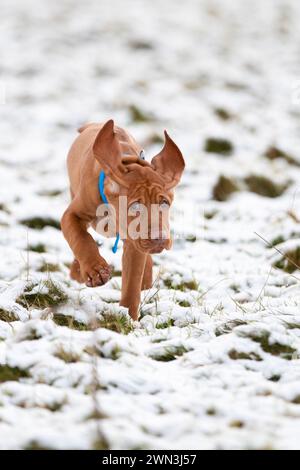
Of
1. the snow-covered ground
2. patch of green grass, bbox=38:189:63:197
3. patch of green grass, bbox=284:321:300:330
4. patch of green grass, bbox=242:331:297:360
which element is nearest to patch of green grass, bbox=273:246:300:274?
the snow-covered ground

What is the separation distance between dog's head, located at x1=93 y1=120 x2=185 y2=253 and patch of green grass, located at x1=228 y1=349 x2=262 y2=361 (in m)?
0.59

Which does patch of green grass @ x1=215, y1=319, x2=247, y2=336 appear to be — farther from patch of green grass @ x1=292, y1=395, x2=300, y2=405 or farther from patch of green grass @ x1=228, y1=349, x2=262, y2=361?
patch of green grass @ x1=292, y1=395, x2=300, y2=405

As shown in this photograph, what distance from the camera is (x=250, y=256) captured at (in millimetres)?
5492

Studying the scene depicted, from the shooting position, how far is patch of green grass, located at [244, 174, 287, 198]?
24.7 ft

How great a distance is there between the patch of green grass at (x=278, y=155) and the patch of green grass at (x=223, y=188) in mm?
1591

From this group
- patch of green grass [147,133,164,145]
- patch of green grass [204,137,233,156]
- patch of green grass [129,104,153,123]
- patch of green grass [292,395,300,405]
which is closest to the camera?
patch of green grass [292,395,300,405]

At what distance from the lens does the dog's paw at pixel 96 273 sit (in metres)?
3.50

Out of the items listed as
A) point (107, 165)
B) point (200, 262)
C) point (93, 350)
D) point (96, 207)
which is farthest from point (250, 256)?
point (93, 350)

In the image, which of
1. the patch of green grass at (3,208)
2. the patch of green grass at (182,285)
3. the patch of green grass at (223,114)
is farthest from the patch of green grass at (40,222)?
the patch of green grass at (223,114)

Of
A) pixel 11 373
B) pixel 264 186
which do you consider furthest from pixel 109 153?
pixel 264 186

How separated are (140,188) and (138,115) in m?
7.05

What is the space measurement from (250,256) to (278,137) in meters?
4.72

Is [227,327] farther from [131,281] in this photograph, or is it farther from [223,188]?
[223,188]
